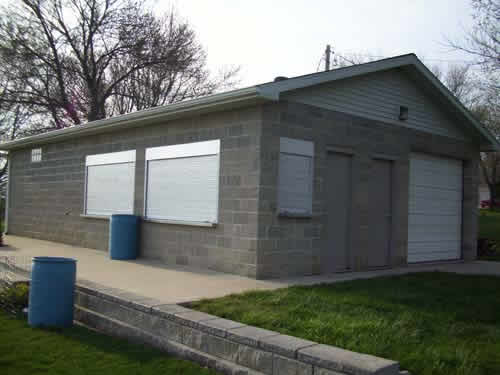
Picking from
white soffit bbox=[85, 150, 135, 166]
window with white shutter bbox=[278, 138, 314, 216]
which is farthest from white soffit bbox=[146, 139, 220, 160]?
window with white shutter bbox=[278, 138, 314, 216]

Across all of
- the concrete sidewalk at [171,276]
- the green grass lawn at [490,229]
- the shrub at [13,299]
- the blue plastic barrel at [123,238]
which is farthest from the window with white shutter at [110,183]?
the green grass lawn at [490,229]

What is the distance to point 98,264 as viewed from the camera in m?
10.1

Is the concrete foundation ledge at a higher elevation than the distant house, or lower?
lower

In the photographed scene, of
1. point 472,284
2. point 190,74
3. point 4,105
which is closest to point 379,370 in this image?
point 472,284

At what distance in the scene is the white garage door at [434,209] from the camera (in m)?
12.0

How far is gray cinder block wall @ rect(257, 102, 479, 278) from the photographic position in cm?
880

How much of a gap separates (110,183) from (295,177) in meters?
5.37

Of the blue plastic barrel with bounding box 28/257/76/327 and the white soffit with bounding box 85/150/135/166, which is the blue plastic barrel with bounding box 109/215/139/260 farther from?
the blue plastic barrel with bounding box 28/257/76/327

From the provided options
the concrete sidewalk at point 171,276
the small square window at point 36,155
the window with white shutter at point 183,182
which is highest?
the small square window at point 36,155

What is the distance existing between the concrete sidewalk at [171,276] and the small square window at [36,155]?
14.1 ft

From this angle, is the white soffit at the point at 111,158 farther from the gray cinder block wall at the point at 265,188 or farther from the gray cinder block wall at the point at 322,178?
the gray cinder block wall at the point at 322,178

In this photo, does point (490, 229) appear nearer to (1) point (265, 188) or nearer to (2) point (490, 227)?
(2) point (490, 227)

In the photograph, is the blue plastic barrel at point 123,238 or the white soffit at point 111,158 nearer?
the blue plastic barrel at point 123,238

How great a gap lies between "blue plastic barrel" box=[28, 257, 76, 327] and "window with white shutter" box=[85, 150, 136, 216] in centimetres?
558
